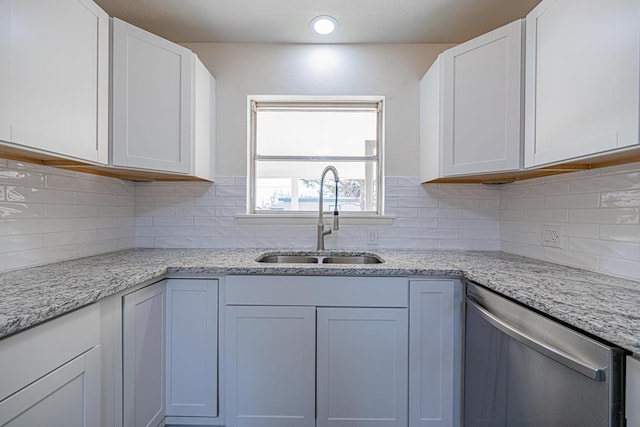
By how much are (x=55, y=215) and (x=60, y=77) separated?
669 mm

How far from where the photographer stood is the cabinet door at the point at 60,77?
40.8 inches

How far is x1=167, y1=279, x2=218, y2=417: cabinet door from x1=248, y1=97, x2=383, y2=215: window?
85 cm

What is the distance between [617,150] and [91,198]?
2.34 m

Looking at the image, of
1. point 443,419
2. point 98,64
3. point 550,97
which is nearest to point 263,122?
point 98,64

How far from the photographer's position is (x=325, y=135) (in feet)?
Answer: 7.31

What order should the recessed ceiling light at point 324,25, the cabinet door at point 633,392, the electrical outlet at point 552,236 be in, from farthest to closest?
the recessed ceiling light at point 324,25
the electrical outlet at point 552,236
the cabinet door at point 633,392

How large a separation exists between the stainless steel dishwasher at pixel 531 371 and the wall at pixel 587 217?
0.55m

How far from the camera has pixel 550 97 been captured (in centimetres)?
127

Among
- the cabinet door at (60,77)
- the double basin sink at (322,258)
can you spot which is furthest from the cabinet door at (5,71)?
the double basin sink at (322,258)

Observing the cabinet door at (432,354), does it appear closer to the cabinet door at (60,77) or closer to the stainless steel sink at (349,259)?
the stainless steel sink at (349,259)

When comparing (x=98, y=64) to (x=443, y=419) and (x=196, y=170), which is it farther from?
(x=443, y=419)

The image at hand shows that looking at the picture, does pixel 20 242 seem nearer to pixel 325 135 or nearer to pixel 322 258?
pixel 322 258

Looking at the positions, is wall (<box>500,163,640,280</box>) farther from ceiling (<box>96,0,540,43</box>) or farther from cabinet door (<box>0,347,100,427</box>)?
cabinet door (<box>0,347,100,427</box>)

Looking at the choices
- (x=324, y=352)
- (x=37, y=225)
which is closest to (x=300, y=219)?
(x=324, y=352)
